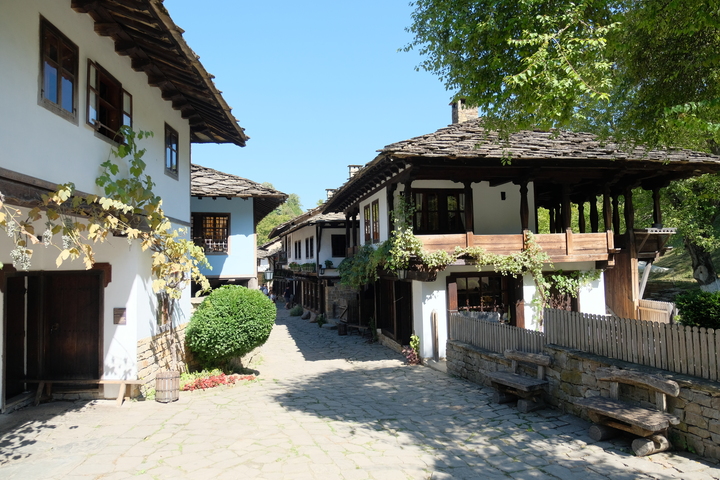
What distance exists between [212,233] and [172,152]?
4.26m

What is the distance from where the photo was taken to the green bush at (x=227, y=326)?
10.2 metres

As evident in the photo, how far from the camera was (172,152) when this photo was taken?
10.6 metres

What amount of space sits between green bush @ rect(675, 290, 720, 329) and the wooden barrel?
38.1ft

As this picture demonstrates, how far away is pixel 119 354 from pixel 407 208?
7297mm

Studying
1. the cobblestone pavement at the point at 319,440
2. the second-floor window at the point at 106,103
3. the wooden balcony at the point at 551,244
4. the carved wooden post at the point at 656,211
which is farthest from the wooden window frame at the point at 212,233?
the carved wooden post at the point at 656,211

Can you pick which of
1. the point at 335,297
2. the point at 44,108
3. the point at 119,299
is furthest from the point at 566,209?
the point at 335,297

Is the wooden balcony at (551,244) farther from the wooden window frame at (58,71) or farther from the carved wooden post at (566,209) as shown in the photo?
the wooden window frame at (58,71)

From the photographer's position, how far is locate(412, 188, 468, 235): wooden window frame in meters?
13.2

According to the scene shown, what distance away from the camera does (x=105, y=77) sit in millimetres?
7383

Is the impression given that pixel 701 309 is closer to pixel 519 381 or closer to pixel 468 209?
pixel 468 209

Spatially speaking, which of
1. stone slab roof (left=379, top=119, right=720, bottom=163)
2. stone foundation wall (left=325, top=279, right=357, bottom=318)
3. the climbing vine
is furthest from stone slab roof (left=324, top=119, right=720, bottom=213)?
stone foundation wall (left=325, top=279, right=357, bottom=318)

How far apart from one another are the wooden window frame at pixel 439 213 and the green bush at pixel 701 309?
586cm

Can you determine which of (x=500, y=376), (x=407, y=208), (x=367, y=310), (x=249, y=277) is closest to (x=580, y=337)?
(x=500, y=376)

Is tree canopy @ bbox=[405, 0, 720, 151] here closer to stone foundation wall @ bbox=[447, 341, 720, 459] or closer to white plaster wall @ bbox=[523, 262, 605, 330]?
stone foundation wall @ bbox=[447, 341, 720, 459]
